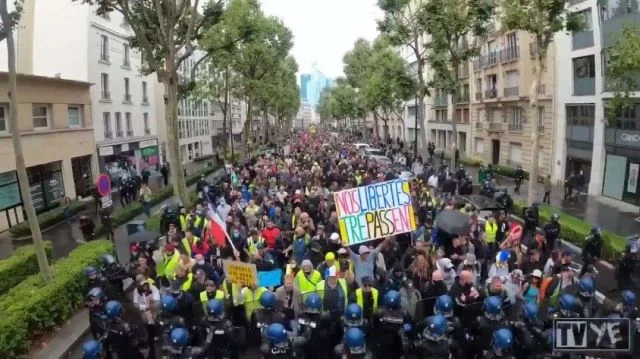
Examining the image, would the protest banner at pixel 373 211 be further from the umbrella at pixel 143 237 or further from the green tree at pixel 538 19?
the green tree at pixel 538 19

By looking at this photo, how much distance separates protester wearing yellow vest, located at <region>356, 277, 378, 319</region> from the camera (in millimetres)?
7729

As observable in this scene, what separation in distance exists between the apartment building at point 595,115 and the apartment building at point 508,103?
156 centimetres

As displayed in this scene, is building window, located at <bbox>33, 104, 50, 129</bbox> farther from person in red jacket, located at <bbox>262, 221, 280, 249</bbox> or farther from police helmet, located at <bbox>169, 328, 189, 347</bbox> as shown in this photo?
police helmet, located at <bbox>169, 328, 189, 347</bbox>

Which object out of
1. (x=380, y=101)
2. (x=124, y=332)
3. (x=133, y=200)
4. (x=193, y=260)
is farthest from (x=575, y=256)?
(x=380, y=101)

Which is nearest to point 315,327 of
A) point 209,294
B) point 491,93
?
point 209,294

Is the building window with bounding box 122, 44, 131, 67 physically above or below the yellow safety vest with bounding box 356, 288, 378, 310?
above

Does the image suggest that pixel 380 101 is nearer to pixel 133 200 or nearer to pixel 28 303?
pixel 133 200

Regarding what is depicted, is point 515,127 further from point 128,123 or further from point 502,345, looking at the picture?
point 502,345

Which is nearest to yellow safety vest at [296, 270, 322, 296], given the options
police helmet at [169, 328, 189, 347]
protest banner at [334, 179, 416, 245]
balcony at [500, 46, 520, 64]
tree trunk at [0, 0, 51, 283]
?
protest banner at [334, 179, 416, 245]

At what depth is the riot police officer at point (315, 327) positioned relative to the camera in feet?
23.8

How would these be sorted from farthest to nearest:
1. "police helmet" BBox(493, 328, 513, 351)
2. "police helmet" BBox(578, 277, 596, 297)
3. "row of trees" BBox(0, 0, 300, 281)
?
"row of trees" BBox(0, 0, 300, 281) → "police helmet" BBox(578, 277, 596, 297) → "police helmet" BBox(493, 328, 513, 351)

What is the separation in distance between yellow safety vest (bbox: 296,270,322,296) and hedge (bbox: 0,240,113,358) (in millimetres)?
4772

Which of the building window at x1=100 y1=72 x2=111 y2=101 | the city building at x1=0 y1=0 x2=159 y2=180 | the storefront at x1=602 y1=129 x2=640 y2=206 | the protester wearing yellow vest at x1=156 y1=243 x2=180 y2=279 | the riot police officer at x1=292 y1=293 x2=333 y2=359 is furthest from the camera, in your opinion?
the building window at x1=100 y1=72 x2=111 y2=101

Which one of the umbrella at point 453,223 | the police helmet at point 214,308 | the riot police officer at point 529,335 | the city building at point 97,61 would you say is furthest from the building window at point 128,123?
the riot police officer at point 529,335
